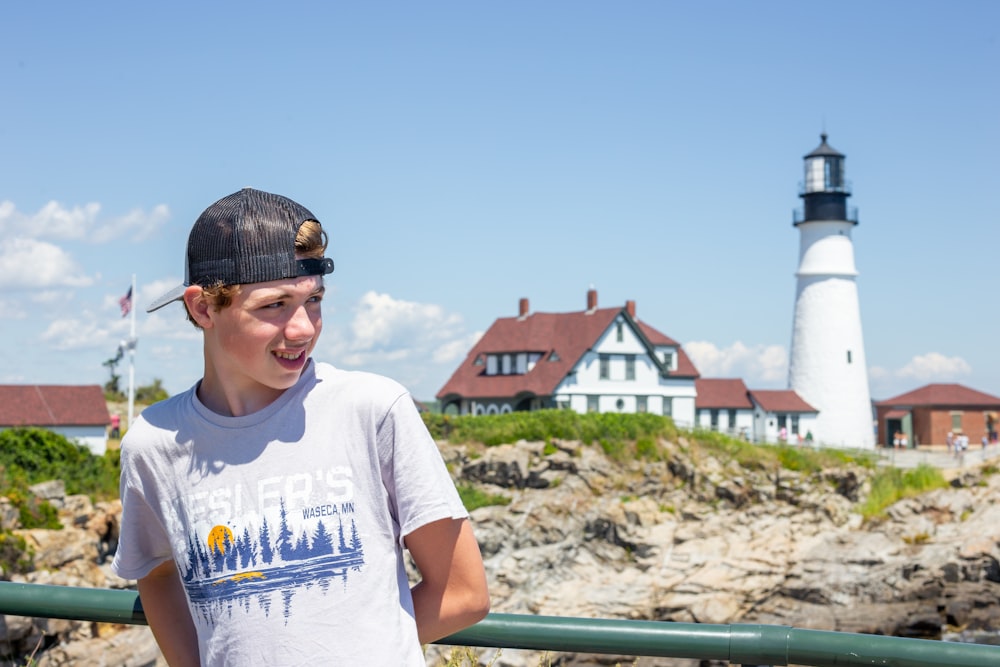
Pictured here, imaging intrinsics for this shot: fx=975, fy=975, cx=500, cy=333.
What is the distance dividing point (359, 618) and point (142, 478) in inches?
21.1

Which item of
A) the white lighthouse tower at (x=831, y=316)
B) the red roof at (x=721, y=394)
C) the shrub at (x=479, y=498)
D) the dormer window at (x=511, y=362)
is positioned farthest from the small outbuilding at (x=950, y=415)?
the shrub at (x=479, y=498)

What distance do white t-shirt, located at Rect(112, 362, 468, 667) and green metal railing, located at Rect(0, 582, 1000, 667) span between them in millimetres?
584

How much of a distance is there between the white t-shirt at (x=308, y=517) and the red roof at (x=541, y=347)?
36.3 meters

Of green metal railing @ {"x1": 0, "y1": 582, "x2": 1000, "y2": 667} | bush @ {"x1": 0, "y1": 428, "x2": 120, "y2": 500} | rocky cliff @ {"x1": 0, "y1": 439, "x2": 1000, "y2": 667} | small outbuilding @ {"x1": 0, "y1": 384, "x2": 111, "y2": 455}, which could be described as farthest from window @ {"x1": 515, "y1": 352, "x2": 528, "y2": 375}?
green metal railing @ {"x1": 0, "y1": 582, "x2": 1000, "y2": 667}

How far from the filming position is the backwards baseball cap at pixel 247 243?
1.82 meters

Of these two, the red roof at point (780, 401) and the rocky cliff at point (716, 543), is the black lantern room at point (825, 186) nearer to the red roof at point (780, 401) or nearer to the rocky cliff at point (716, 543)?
the red roof at point (780, 401)

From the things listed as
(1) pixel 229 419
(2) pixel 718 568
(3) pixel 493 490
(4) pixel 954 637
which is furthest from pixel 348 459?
(3) pixel 493 490

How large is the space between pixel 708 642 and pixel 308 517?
1.03 meters

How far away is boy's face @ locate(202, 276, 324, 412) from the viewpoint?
184 cm

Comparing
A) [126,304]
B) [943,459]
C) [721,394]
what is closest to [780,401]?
[721,394]

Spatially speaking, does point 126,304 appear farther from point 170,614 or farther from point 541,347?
point 170,614

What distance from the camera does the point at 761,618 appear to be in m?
22.6

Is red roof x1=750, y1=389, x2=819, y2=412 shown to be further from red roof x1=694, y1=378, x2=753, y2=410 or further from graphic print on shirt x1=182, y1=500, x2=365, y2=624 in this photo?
graphic print on shirt x1=182, y1=500, x2=365, y2=624

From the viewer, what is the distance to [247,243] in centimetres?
182
